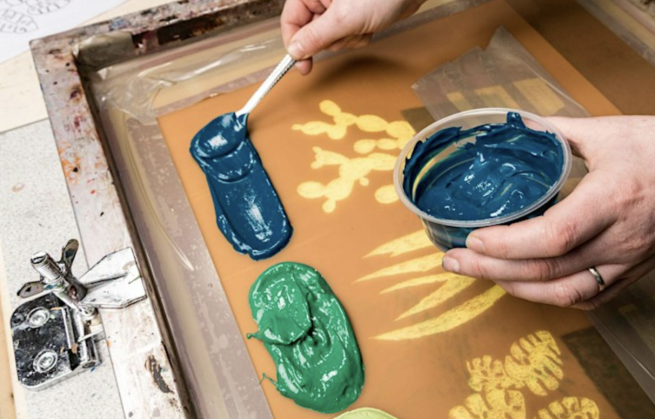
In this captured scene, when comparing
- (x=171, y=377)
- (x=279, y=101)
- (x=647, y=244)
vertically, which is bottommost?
(x=171, y=377)

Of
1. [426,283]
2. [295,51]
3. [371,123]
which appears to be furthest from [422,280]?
[295,51]

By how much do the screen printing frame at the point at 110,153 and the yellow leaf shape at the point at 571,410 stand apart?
0.12 m

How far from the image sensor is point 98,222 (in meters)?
1.20

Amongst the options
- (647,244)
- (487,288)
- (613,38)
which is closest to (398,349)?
(487,288)

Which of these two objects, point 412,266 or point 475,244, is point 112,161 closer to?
point 412,266

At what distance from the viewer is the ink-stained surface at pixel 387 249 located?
1.08 meters

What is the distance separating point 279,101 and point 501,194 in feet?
2.17

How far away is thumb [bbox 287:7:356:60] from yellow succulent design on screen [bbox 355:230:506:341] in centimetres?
51

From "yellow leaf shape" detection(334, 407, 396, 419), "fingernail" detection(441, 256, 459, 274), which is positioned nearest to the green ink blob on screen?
"yellow leaf shape" detection(334, 407, 396, 419)

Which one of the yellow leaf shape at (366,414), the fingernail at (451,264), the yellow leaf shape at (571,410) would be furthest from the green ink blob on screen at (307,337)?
the yellow leaf shape at (571,410)

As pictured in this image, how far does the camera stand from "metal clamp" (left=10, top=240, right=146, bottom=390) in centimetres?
110

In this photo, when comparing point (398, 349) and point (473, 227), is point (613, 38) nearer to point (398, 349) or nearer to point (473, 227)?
point (473, 227)

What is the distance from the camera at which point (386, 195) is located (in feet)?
4.37

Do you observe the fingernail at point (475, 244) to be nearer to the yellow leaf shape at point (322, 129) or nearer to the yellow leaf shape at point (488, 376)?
the yellow leaf shape at point (488, 376)
